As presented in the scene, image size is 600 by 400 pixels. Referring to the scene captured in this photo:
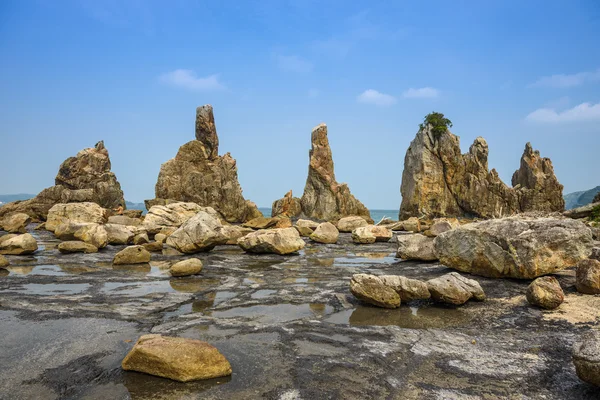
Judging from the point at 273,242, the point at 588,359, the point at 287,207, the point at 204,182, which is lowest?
the point at 588,359

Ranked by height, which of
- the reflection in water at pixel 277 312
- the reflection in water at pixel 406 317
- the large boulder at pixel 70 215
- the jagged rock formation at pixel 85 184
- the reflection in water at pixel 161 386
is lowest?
the reflection in water at pixel 277 312

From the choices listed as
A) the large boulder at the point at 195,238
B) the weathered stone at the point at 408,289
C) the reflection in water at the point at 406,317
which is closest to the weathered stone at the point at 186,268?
the large boulder at the point at 195,238

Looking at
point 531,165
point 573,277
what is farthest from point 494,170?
point 573,277

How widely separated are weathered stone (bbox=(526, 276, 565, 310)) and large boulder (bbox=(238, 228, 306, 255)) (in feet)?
32.9

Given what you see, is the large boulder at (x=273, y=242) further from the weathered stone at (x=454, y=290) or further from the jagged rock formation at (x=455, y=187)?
the jagged rock formation at (x=455, y=187)

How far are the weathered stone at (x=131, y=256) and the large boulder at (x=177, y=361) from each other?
9373 mm

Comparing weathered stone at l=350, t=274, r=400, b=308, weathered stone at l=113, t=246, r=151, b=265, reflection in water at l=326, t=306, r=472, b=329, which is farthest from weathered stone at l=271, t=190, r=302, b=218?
reflection in water at l=326, t=306, r=472, b=329

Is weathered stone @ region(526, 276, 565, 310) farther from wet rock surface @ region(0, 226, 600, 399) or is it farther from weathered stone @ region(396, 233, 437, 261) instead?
weathered stone @ region(396, 233, 437, 261)

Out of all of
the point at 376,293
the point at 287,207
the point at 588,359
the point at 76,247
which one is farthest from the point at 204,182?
the point at 588,359

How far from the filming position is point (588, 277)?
788 centimetres

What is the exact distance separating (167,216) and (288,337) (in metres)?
21.1

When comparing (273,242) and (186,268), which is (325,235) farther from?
(186,268)

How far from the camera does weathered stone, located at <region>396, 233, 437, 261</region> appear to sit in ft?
46.0

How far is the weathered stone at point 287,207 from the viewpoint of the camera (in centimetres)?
5381
